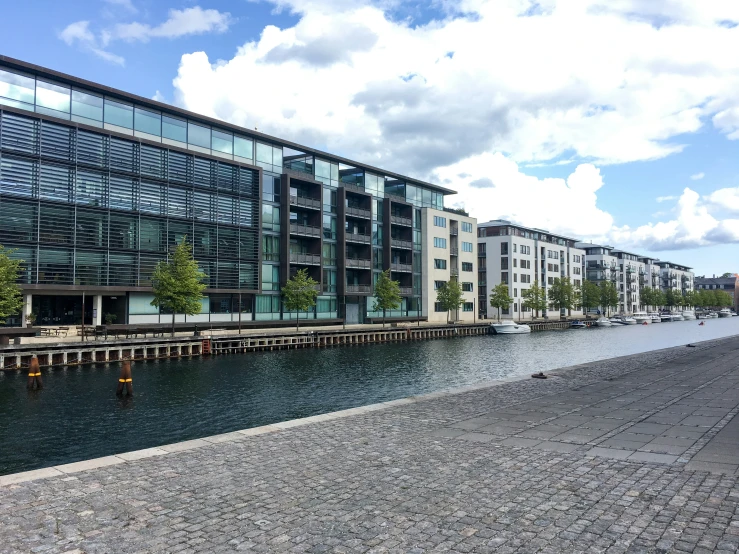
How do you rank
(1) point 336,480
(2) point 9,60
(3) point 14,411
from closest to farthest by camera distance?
(1) point 336,480 → (3) point 14,411 → (2) point 9,60

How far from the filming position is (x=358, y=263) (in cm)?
8119

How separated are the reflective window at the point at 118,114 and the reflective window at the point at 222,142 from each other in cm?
997

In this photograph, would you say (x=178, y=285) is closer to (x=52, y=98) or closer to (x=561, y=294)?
(x=52, y=98)

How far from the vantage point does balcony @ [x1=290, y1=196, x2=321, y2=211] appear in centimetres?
7138

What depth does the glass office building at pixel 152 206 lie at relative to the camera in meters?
48.9

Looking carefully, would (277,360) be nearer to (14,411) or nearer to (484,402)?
(14,411)

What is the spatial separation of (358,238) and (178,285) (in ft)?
110

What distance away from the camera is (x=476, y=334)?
93750 mm

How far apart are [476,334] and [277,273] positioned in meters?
38.3

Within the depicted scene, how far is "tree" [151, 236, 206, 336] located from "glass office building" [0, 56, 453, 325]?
3.16 metres

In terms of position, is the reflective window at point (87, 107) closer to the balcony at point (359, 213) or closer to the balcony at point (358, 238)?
the balcony at point (359, 213)

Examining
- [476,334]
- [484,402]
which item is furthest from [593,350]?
[484,402]

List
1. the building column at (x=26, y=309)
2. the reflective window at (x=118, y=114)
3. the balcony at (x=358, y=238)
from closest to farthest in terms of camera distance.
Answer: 1. the building column at (x=26, y=309)
2. the reflective window at (x=118, y=114)
3. the balcony at (x=358, y=238)

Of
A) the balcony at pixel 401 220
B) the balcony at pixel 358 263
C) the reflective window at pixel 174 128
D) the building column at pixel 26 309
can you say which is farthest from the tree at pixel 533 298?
the building column at pixel 26 309
